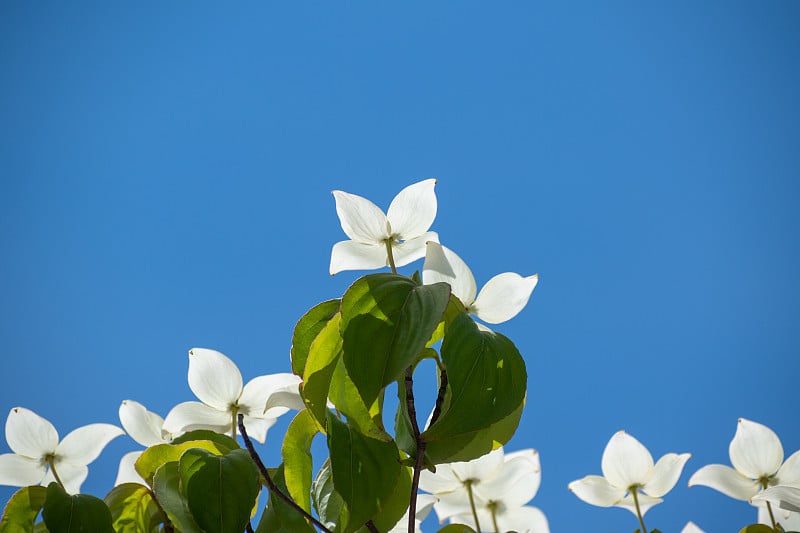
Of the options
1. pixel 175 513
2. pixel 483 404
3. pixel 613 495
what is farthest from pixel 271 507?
pixel 613 495

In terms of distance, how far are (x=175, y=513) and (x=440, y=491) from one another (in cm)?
23

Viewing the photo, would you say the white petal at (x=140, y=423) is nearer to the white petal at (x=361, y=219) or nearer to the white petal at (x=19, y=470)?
the white petal at (x=19, y=470)

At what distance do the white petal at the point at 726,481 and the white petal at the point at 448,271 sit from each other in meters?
0.26

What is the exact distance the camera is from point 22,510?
49 centimetres

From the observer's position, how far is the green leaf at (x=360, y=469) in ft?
1.15

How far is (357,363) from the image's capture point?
0.35 metres

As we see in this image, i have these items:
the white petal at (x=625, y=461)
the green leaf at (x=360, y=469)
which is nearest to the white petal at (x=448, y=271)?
the green leaf at (x=360, y=469)

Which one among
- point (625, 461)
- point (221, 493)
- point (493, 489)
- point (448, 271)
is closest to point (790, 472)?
point (625, 461)

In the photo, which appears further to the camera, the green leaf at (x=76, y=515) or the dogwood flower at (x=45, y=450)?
the dogwood flower at (x=45, y=450)

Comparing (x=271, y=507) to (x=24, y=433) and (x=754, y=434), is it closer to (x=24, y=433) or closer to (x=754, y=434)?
(x=24, y=433)

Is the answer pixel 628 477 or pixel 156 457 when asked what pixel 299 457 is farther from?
pixel 628 477

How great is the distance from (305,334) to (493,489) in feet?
0.86

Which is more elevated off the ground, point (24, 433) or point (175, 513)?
point (24, 433)

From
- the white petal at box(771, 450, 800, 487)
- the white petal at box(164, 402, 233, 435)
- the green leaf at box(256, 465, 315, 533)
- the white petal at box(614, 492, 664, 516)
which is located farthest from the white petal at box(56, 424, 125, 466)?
the white petal at box(771, 450, 800, 487)
